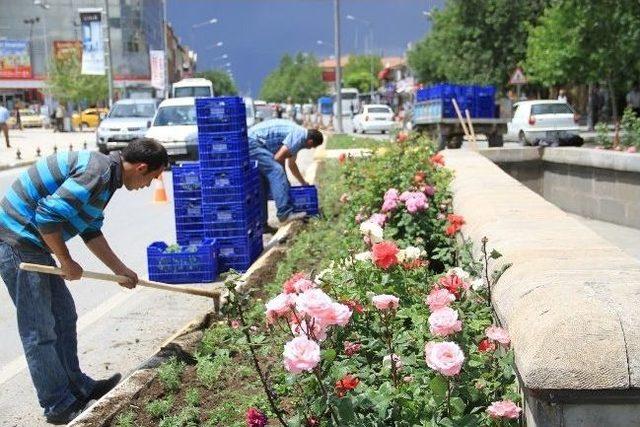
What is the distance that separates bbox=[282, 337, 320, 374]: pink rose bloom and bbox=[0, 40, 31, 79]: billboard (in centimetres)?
7581

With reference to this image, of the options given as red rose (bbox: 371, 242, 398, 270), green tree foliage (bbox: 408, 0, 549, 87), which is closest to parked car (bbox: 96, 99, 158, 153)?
red rose (bbox: 371, 242, 398, 270)

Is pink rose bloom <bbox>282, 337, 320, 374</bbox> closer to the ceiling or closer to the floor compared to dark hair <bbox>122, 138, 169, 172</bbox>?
closer to the floor

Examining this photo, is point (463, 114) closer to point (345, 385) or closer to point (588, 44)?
point (588, 44)

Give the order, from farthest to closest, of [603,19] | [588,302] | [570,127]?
[570,127] < [603,19] < [588,302]

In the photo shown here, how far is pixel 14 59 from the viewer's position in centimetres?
7194

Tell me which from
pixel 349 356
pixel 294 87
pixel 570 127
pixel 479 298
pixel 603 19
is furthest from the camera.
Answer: pixel 294 87

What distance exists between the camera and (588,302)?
238 centimetres

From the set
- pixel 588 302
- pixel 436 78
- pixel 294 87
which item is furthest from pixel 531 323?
pixel 294 87

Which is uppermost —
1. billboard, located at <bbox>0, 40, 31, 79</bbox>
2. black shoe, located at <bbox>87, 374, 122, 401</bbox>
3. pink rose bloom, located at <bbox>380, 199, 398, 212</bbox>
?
billboard, located at <bbox>0, 40, 31, 79</bbox>

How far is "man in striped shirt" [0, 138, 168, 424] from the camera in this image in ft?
12.7

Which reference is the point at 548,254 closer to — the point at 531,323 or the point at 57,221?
the point at 531,323

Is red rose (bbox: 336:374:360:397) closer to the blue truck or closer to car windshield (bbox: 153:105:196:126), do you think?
car windshield (bbox: 153:105:196:126)

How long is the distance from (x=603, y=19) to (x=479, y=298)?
19218 millimetres

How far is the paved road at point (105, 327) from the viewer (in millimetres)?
4785
